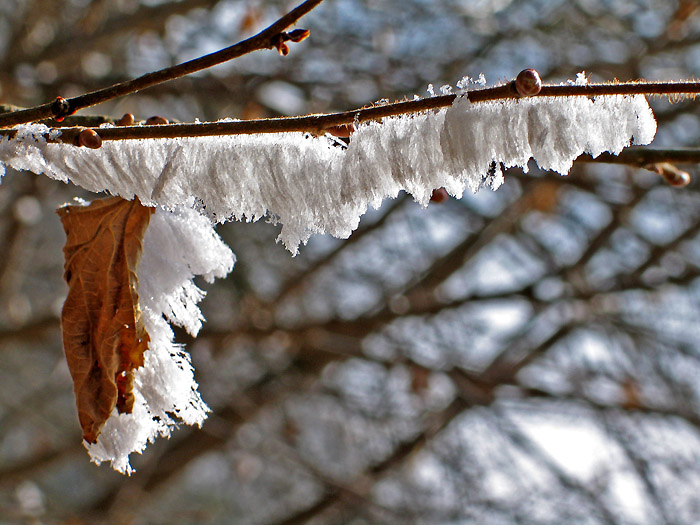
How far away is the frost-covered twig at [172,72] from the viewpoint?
70 centimetres

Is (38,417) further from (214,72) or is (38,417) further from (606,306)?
(606,306)

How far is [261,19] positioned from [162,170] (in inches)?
116

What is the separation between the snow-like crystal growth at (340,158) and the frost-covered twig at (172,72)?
32 mm

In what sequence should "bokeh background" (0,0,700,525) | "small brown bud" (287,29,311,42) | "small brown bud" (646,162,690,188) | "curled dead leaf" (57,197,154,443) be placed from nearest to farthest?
"small brown bud" (287,29,311,42)
"curled dead leaf" (57,197,154,443)
"small brown bud" (646,162,690,188)
"bokeh background" (0,0,700,525)

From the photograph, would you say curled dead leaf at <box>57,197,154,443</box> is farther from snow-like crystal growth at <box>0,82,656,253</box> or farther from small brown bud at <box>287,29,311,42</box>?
small brown bud at <box>287,29,311,42</box>

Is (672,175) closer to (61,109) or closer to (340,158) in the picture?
(340,158)

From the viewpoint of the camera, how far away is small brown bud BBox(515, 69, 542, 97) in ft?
2.17

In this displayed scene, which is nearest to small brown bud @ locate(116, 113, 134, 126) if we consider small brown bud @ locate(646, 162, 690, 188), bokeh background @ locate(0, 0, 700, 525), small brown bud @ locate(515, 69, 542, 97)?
small brown bud @ locate(515, 69, 542, 97)

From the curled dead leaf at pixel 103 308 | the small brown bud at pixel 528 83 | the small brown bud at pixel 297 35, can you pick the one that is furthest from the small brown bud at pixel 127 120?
the small brown bud at pixel 528 83

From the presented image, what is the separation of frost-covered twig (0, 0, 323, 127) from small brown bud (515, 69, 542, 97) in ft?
0.69

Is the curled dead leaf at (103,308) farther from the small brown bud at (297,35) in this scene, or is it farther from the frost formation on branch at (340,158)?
the small brown bud at (297,35)

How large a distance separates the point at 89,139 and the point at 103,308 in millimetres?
248

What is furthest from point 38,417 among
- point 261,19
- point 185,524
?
point 261,19

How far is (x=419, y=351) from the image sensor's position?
3.55 meters
